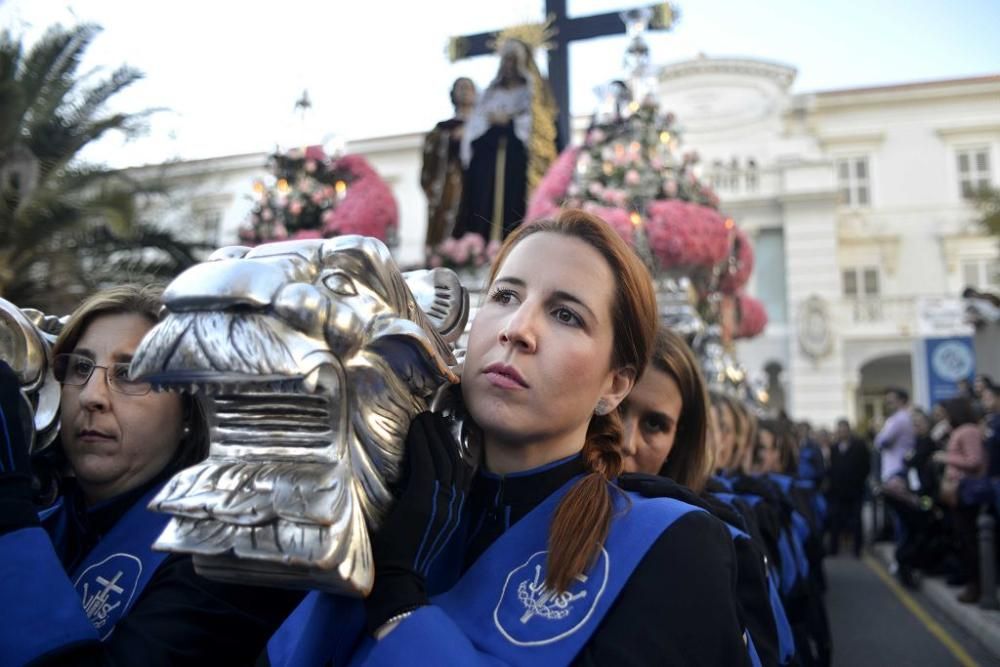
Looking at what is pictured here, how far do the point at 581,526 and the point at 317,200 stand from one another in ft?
23.0

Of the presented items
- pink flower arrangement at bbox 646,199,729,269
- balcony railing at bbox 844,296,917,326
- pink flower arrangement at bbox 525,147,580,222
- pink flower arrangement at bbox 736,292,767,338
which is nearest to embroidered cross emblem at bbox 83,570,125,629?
pink flower arrangement at bbox 646,199,729,269

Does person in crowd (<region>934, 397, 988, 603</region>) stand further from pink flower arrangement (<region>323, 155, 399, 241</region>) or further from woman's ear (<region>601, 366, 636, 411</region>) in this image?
woman's ear (<region>601, 366, 636, 411</region>)

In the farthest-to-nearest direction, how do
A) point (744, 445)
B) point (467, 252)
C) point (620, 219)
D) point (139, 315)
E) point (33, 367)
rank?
point (467, 252), point (620, 219), point (744, 445), point (139, 315), point (33, 367)

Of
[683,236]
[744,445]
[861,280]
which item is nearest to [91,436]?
[744,445]

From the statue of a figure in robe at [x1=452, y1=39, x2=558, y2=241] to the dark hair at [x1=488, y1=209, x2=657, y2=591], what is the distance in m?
6.00

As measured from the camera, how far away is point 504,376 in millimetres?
1291

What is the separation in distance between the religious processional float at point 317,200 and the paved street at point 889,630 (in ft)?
16.6

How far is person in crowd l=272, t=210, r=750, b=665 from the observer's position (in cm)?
114

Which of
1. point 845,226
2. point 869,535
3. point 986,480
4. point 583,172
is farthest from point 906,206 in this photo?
point 583,172

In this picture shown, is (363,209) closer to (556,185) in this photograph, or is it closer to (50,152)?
(556,185)

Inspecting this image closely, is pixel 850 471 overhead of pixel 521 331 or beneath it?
beneath

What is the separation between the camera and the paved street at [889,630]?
553 cm

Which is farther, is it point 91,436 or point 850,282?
point 850,282

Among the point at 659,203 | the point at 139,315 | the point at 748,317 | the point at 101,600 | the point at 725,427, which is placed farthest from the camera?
the point at 748,317
